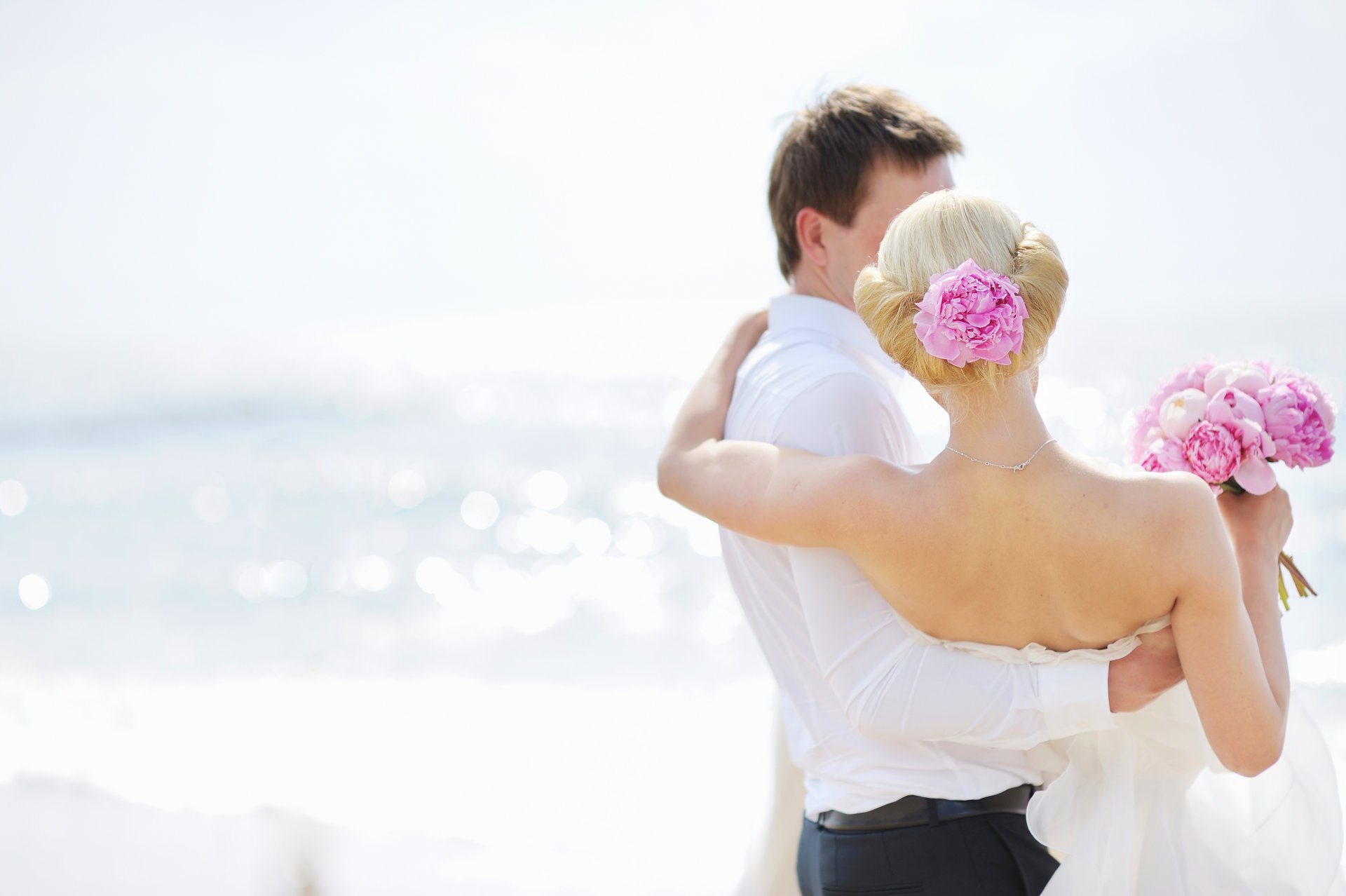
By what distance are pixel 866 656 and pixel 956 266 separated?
687mm

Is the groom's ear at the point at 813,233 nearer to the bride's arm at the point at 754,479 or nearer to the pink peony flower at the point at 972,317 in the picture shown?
the bride's arm at the point at 754,479

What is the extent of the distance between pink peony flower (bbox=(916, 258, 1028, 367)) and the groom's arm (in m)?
0.37

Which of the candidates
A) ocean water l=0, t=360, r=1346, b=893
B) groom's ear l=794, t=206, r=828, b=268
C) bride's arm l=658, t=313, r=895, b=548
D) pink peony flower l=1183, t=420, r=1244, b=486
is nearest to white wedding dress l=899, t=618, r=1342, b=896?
bride's arm l=658, t=313, r=895, b=548

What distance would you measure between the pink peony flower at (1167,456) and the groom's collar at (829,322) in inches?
20.5

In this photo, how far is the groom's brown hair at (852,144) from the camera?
2283mm

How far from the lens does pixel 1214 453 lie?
1.90 m

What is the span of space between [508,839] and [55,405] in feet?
68.0

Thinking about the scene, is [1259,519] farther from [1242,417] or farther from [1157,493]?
[1157,493]

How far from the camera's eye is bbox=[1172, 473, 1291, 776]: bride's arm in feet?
5.19

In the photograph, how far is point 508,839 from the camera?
5.50m

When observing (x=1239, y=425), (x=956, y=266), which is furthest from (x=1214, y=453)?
(x=956, y=266)

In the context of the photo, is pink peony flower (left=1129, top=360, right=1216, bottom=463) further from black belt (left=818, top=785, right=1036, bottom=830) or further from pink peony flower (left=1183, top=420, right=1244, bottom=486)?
black belt (left=818, top=785, right=1036, bottom=830)

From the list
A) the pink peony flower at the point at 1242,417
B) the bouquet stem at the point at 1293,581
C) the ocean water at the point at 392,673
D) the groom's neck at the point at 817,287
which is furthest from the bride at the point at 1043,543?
the ocean water at the point at 392,673

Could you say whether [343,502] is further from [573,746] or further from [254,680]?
[573,746]
